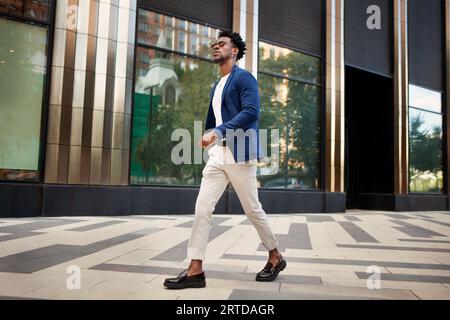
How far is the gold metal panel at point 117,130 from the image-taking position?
975 cm

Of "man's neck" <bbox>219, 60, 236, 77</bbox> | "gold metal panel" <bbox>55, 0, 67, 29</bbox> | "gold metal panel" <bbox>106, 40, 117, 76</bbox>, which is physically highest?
"gold metal panel" <bbox>55, 0, 67, 29</bbox>

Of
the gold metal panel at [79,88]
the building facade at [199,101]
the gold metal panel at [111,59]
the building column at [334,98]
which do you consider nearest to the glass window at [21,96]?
the building facade at [199,101]

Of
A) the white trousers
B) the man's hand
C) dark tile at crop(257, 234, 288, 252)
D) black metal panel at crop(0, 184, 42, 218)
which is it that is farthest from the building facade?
the man's hand

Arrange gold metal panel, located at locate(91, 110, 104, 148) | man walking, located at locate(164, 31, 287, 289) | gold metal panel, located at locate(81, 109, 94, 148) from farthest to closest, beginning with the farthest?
gold metal panel, located at locate(91, 110, 104, 148) → gold metal panel, located at locate(81, 109, 94, 148) → man walking, located at locate(164, 31, 287, 289)

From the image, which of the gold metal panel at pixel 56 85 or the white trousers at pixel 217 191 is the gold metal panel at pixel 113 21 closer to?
the gold metal panel at pixel 56 85

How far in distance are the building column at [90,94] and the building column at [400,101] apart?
9.85 metres

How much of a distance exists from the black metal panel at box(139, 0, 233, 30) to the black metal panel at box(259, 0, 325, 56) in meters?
1.11

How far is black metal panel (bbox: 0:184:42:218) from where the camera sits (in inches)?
337

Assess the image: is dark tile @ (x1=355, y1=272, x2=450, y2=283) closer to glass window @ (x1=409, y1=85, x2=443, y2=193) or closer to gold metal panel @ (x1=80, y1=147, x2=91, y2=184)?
gold metal panel @ (x1=80, y1=147, x2=91, y2=184)

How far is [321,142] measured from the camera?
13.6 meters

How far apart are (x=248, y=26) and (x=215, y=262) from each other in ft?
28.8

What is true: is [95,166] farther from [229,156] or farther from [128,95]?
[229,156]

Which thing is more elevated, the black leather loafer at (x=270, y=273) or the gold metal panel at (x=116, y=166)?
the gold metal panel at (x=116, y=166)

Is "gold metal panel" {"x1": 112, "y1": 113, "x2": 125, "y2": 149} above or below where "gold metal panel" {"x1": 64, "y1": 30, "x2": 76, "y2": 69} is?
below
